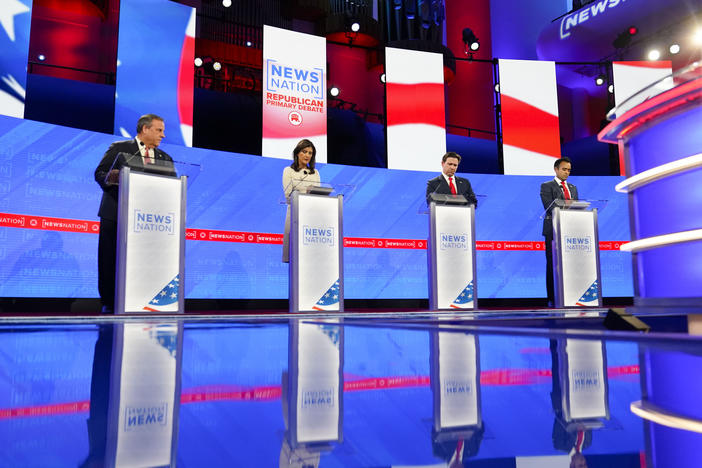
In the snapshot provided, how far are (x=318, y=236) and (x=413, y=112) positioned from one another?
135 inches

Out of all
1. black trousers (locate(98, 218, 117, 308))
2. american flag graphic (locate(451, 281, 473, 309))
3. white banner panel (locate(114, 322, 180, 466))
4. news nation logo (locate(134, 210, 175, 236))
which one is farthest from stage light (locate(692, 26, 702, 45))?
white banner panel (locate(114, 322, 180, 466))

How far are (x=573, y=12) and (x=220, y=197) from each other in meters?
6.89

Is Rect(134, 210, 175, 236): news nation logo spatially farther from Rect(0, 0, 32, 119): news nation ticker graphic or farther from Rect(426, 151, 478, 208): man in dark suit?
Rect(0, 0, 32, 119): news nation ticker graphic

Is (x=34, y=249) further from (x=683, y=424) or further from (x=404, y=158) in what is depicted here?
(x=683, y=424)

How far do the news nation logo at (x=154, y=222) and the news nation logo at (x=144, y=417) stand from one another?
2913 mm

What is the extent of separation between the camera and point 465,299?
4930 millimetres

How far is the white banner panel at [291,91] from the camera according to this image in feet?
21.5

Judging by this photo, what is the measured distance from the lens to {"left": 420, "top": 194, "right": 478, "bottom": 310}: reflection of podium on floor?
483 centimetres

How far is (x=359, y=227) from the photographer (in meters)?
7.17

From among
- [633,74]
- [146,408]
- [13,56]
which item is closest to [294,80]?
[13,56]

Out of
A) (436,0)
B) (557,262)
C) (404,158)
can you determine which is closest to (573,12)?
(436,0)

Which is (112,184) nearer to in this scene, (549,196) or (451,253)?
(451,253)

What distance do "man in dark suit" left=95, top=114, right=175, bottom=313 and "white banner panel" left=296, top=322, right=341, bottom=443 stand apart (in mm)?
2451

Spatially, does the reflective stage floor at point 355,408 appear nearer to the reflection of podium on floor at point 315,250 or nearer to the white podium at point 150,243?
the white podium at point 150,243
